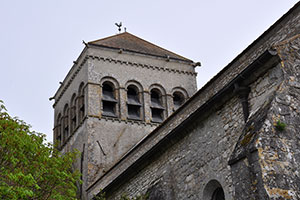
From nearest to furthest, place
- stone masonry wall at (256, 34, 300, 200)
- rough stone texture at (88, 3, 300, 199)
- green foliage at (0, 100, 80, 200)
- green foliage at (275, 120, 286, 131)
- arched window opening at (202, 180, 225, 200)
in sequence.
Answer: stone masonry wall at (256, 34, 300, 200), rough stone texture at (88, 3, 300, 199), green foliage at (275, 120, 286, 131), arched window opening at (202, 180, 225, 200), green foliage at (0, 100, 80, 200)

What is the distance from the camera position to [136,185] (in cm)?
1616

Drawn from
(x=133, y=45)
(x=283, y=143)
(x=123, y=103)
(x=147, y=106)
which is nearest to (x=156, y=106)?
(x=147, y=106)

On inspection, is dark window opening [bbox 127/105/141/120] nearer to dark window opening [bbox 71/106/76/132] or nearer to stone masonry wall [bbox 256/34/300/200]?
dark window opening [bbox 71/106/76/132]

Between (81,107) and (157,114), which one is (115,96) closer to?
(81,107)

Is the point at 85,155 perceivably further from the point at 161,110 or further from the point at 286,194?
the point at 286,194

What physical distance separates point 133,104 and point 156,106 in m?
1.30

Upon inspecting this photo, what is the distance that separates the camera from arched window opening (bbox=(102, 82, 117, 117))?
25.3m

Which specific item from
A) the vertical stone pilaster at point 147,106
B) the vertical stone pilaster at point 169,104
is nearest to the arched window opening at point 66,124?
the vertical stone pilaster at point 147,106

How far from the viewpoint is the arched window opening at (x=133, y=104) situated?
25.7m

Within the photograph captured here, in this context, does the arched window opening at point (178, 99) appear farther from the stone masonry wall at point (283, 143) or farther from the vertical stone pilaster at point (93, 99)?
the stone masonry wall at point (283, 143)

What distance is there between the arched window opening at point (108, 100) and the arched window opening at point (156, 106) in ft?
6.73

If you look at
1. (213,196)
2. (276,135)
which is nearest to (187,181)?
(213,196)

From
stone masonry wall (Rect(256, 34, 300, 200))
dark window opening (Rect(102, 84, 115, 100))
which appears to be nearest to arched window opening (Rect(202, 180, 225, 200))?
stone masonry wall (Rect(256, 34, 300, 200))

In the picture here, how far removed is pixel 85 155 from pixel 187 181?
1084 centimetres
